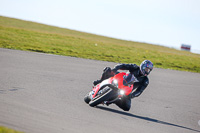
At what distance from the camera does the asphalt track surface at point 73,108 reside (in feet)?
19.2

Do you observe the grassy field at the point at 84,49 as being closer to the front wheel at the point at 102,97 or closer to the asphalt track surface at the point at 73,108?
the asphalt track surface at the point at 73,108

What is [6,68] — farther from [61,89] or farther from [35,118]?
[35,118]

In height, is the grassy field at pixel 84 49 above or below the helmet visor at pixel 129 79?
below

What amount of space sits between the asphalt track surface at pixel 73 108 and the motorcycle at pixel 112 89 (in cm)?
28

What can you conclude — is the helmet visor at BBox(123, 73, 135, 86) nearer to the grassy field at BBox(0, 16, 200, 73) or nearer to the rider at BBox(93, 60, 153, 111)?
the rider at BBox(93, 60, 153, 111)

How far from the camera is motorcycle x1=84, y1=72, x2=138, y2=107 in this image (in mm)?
7602

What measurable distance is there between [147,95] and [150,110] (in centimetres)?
274

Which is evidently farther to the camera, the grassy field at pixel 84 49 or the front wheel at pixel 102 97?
the grassy field at pixel 84 49

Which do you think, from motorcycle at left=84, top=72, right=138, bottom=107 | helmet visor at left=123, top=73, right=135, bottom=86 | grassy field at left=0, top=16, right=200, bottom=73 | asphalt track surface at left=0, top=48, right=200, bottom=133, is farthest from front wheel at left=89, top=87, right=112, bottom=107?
grassy field at left=0, top=16, right=200, bottom=73

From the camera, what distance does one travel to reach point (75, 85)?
37.5 ft

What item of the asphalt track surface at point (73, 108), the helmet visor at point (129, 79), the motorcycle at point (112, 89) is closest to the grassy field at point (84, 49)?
the asphalt track surface at point (73, 108)

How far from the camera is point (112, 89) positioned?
761cm

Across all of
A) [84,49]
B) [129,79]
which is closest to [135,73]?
[129,79]

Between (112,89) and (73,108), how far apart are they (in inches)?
38.4
